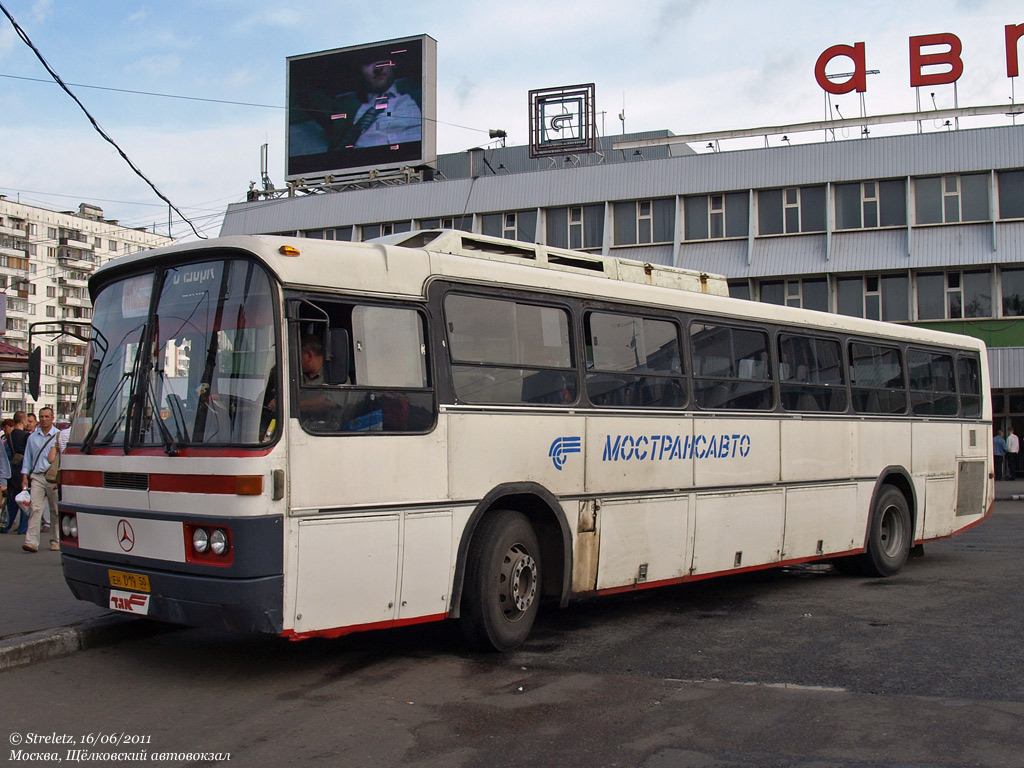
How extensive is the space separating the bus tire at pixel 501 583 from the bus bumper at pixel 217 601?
5.39ft

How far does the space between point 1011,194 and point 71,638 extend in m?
33.1

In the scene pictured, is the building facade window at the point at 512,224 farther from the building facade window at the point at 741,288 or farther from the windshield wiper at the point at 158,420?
the windshield wiper at the point at 158,420

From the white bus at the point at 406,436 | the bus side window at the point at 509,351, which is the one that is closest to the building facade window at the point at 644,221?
the white bus at the point at 406,436

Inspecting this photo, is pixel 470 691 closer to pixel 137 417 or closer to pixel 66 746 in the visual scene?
pixel 66 746

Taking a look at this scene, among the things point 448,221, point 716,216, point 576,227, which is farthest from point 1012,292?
point 448,221

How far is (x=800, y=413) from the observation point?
11250 mm

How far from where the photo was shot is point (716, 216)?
124 feet

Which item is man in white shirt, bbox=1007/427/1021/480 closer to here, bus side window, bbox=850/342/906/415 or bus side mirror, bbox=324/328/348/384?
bus side window, bbox=850/342/906/415

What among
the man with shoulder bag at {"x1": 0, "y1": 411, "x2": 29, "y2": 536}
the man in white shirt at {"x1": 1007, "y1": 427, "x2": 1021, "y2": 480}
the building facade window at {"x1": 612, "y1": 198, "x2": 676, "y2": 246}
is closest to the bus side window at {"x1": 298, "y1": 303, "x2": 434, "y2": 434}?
the man with shoulder bag at {"x1": 0, "y1": 411, "x2": 29, "y2": 536}

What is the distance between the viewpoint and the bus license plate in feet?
22.9

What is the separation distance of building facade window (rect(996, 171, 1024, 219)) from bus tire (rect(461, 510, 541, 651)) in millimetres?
30759

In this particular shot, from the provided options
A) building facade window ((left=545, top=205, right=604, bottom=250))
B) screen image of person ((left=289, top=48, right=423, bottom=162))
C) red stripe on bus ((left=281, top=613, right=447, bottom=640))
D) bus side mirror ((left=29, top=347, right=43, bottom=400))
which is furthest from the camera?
screen image of person ((left=289, top=48, right=423, bottom=162))

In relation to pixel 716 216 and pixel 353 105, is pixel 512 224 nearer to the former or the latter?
pixel 716 216

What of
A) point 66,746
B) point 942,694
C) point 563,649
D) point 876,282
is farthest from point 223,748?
point 876,282
